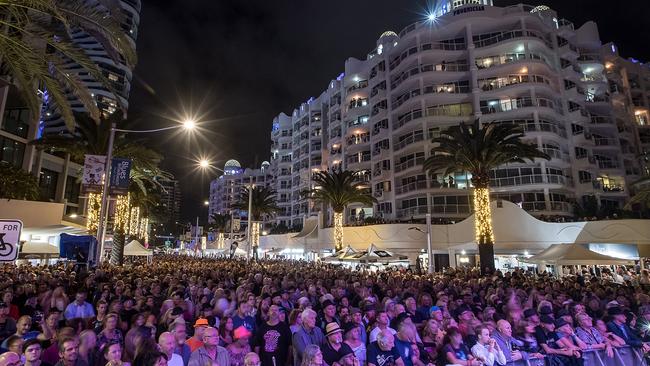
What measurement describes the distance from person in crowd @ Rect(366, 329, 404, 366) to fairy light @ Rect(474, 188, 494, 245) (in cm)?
2206

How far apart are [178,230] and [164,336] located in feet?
615

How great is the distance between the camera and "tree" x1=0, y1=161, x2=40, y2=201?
23969mm

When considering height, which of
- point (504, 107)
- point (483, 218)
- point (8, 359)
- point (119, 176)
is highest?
point (504, 107)

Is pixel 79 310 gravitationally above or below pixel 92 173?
below

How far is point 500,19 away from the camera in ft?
150

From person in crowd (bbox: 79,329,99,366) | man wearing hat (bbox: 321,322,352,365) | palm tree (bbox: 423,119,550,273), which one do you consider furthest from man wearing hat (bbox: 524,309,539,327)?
palm tree (bbox: 423,119,550,273)

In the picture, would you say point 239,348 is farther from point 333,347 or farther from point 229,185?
point 229,185

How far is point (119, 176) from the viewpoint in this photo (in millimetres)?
17625

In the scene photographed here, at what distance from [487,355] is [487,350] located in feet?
0.39

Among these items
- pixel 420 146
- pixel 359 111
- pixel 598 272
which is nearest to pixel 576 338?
pixel 598 272

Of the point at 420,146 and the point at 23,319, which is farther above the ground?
the point at 420,146

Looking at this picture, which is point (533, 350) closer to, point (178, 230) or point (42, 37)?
point (42, 37)

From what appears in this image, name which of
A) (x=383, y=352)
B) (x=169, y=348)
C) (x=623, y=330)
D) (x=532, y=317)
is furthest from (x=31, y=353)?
(x=623, y=330)

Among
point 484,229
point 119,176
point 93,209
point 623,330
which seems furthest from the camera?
point 484,229
